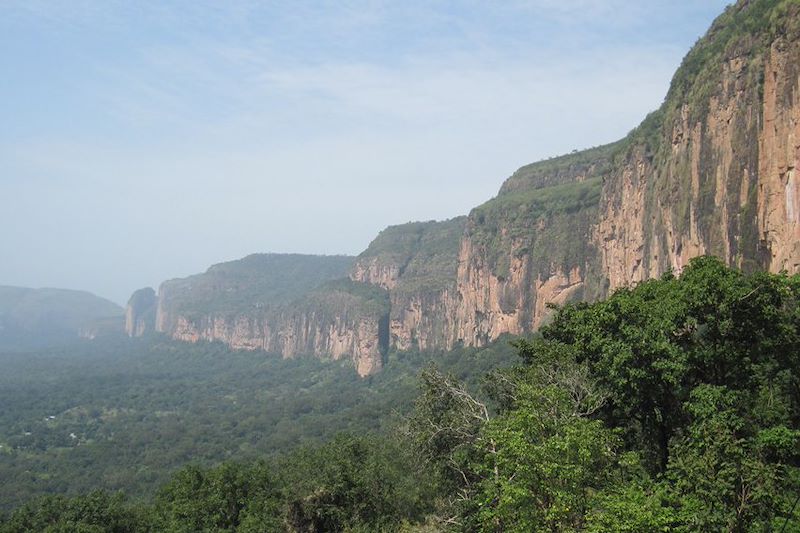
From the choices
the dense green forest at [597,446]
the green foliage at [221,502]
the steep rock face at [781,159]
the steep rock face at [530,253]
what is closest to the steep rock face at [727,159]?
the steep rock face at [781,159]

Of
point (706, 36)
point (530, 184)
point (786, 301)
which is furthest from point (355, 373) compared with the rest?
point (786, 301)

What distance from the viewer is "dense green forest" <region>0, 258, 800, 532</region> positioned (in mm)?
17922

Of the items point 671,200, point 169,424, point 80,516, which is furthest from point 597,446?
point 169,424

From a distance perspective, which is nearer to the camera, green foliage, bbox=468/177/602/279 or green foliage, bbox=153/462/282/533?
green foliage, bbox=153/462/282/533

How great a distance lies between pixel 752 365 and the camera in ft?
82.2

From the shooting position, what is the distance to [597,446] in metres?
18.8

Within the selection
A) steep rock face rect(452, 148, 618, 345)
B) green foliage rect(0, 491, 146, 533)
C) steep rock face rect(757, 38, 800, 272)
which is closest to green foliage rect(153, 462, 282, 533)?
green foliage rect(0, 491, 146, 533)

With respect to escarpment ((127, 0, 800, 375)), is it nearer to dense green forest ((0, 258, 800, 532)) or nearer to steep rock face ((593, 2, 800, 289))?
steep rock face ((593, 2, 800, 289))

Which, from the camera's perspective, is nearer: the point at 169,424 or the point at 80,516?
the point at 80,516

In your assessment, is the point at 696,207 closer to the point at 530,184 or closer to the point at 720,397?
the point at 720,397

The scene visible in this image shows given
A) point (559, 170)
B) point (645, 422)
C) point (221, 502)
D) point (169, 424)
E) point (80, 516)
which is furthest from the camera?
point (559, 170)

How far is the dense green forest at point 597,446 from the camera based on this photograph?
17922 millimetres

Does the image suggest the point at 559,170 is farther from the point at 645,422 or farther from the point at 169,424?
the point at 645,422

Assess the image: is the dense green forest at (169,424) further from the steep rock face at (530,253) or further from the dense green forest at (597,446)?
the dense green forest at (597,446)
